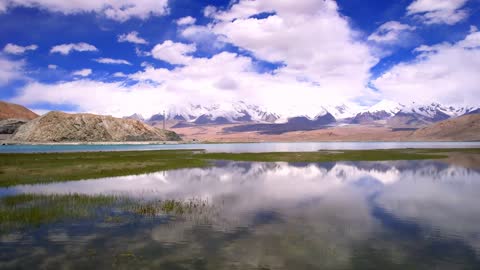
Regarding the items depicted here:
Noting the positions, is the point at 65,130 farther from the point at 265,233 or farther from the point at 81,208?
the point at 265,233

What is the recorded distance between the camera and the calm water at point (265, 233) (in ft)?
47.1

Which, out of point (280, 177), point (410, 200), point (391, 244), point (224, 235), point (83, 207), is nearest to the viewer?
point (391, 244)

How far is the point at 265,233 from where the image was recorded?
18188 mm

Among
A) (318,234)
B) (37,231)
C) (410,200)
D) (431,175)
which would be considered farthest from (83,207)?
(431,175)

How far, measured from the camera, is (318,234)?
1819 cm

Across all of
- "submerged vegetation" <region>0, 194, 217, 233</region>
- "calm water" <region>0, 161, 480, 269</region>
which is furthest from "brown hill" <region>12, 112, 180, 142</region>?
"submerged vegetation" <region>0, 194, 217, 233</region>

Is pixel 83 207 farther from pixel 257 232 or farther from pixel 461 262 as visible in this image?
pixel 461 262

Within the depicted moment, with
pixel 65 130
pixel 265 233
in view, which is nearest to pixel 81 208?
pixel 265 233

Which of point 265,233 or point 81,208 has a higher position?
point 81,208

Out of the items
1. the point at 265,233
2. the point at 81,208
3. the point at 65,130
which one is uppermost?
the point at 65,130

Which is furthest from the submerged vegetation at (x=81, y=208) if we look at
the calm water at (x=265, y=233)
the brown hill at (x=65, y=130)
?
the brown hill at (x=65, y=130)

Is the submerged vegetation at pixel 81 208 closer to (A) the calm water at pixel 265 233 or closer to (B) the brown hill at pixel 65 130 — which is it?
(A) the calm water at pixel 265 233

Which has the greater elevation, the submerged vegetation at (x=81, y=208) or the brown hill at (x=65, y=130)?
the brown hill at (x=65, y=130)

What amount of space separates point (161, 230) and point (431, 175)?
3914cm
